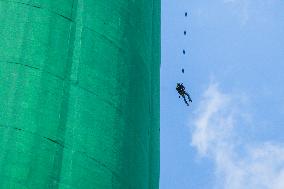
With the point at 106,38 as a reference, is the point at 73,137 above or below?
below

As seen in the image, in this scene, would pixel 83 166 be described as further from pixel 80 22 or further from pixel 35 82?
pixel 80 22

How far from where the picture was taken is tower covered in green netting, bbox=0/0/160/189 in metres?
22.7

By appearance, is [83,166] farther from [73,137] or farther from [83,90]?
[83,90]

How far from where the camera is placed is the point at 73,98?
81.0 ft

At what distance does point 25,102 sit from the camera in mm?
23531

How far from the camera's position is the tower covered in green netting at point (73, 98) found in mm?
22719

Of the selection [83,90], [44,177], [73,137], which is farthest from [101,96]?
[44,177]

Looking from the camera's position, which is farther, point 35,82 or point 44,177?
point 35,82

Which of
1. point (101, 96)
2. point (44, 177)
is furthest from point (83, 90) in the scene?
point (44, 177)

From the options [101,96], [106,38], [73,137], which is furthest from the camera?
[106,38]

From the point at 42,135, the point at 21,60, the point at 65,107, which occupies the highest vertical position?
the point at 21,60

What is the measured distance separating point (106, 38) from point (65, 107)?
439cm

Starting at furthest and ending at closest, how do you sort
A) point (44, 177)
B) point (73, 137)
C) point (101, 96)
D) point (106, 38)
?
point (106, 38), point (101, 96), point (73, 137), point (44, 177)

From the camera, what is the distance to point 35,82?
2412cm
